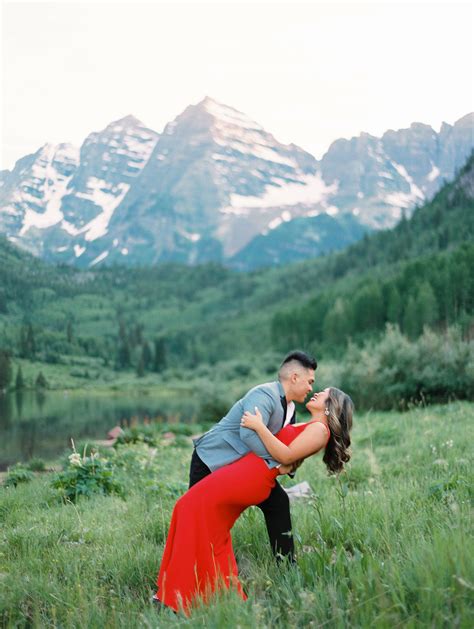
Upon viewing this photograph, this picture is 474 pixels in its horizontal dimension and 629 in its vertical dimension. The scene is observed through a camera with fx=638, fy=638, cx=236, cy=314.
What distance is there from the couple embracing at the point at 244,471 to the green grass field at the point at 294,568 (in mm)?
257

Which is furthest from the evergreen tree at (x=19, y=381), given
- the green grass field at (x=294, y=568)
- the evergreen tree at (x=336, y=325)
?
the evergreen tree at (x=336, y=325)

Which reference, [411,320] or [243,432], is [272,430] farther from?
[411,320]

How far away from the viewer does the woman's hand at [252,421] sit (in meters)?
3.96

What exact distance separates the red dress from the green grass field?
0.30m

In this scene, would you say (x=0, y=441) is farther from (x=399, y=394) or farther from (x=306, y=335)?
(x=306, y=335)

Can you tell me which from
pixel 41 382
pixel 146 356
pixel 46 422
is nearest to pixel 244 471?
pixel 46 422

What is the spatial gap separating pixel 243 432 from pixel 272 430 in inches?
13.8

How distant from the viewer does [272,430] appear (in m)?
4.31

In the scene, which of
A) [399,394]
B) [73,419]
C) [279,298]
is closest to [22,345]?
[73,419]

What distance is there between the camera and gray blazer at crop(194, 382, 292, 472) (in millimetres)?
4078

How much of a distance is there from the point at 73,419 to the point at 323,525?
2583cm

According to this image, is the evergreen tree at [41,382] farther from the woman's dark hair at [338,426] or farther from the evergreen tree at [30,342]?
the woman's dark hair at [338,426]

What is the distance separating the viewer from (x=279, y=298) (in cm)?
16838

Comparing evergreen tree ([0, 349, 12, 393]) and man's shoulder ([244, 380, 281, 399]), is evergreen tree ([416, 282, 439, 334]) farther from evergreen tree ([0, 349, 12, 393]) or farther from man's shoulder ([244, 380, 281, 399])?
man's shoulder ([244, 380, 281, 399])
